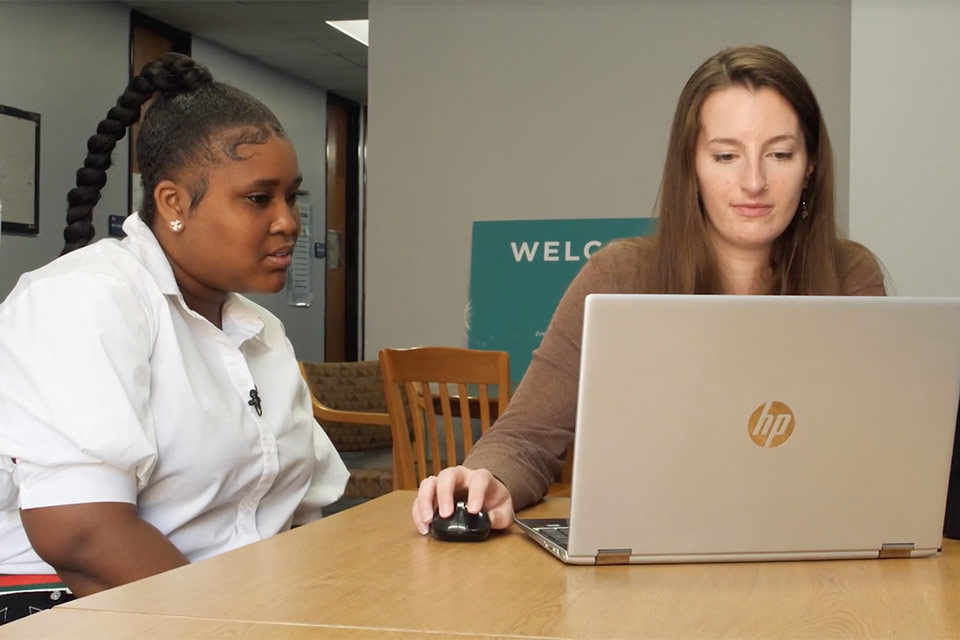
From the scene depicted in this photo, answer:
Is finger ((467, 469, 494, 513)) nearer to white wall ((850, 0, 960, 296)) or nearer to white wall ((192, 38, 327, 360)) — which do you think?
white wall ((850, 0, 960, 296))

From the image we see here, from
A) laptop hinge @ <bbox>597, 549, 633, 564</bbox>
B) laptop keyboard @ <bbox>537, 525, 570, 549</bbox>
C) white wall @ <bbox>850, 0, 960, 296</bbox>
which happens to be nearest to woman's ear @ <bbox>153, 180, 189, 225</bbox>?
laptop keyboard @ <bbox>537, 525, 570, 549</bbox>

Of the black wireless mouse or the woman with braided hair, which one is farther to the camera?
the woman with braided hair

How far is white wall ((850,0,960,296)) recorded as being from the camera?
3637mm

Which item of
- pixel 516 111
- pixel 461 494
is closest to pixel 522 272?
pixel 516 111

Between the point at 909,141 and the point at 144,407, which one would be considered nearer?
the point at 144,407

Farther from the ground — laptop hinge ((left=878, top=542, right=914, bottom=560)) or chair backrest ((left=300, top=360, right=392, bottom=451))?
laptop hinge ((left=878, top=542, right=914, bottom=560))

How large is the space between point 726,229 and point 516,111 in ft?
10.7

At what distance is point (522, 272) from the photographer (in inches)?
185

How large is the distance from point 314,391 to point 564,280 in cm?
114

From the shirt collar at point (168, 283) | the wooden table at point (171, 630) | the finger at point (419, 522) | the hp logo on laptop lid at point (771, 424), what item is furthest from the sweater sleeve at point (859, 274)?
the wooden table at point (171, 630)

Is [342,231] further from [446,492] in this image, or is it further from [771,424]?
[771,424]

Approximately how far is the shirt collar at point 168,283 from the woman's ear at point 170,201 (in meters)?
0.03

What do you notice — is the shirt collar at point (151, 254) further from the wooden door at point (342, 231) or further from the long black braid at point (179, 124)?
the wooden door at point (342, 231)

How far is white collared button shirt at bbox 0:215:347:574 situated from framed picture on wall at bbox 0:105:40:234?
4.05 meters
